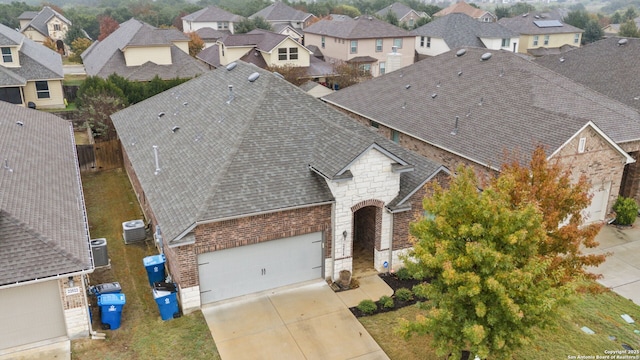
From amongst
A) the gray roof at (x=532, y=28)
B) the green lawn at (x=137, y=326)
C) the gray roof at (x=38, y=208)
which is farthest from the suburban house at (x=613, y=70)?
the gray roof at (x=532, y=28)

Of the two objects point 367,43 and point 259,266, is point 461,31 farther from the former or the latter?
point 259,266

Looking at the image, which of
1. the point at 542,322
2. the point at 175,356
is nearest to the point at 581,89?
the point at 542,322

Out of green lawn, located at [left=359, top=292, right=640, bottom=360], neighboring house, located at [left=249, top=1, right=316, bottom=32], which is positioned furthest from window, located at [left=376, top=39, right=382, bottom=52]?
green lawn, located at [left=359, top=292, right=640, bottom=360]

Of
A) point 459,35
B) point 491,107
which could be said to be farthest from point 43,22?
point 491,107

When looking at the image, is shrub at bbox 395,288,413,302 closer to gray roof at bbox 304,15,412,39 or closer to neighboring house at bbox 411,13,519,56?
gray roof at bbox 304,15,412,39

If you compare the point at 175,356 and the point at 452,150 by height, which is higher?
the point at 452,150

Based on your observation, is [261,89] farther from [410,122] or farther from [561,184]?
[561,184]
